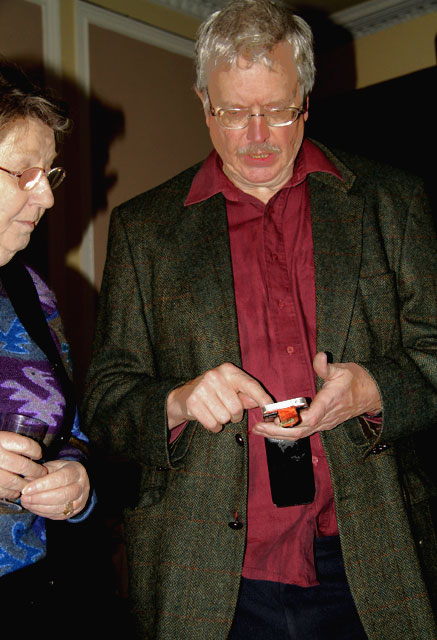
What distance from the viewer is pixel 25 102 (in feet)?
4.52

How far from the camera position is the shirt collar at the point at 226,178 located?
1.59m

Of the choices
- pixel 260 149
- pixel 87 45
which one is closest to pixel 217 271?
pixel 260 149

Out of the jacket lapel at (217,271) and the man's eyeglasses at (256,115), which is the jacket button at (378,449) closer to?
the jacket lapel at (217,271)

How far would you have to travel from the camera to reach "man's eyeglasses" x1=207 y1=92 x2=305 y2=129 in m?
1.53

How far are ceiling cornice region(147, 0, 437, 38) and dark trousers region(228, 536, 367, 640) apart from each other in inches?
148

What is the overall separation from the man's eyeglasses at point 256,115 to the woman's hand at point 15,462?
863 millimetres

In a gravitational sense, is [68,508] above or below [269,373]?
below

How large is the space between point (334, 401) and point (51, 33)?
9.72ft

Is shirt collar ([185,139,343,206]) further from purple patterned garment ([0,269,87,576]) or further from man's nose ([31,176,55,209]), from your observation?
purple patterned garment ([0,269,87,576])

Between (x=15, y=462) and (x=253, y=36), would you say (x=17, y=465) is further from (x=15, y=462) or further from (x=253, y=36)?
(x=253, y=36)

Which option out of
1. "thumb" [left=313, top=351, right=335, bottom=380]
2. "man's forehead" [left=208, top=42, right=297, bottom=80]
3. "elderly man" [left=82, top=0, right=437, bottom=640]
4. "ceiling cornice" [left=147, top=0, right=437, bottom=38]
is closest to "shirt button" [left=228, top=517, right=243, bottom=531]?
"elderly man" [left=82, top=0, right=437, bottom=640]

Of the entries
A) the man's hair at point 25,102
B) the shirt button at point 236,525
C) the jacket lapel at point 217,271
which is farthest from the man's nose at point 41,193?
the shirt button at point 236,525

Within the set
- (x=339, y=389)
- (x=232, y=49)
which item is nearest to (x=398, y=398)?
→ (x=339, y=389)

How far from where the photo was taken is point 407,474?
1.44 meters
